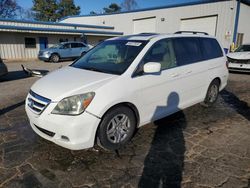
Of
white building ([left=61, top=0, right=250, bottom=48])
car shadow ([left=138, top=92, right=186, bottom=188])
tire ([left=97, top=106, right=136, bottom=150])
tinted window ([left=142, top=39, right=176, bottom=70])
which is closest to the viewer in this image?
car shadow ([left=138, top=92, right=186, bottom=188])

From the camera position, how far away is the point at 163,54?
13.4ft

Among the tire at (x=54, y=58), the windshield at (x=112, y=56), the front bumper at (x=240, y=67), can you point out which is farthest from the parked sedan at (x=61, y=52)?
the windshield at (x=112, y=56)

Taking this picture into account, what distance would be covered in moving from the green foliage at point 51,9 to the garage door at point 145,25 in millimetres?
30113

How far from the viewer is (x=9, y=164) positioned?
3.16m

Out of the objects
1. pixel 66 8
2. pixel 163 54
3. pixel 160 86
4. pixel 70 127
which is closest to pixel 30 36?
pixel 163 54

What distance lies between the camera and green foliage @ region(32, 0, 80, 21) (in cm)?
4609

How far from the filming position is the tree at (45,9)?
4591 centimetres

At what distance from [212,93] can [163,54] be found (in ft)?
7.40

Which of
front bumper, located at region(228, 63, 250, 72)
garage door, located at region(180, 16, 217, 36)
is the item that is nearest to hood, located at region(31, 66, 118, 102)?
front bumper, located at region(228, 63, 250, 72)

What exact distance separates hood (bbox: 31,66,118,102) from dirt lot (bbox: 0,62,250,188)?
3.25ft

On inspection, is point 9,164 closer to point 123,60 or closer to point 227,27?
point 123,60

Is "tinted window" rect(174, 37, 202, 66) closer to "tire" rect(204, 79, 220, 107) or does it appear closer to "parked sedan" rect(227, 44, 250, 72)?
"tire" rect(204, 79, 220, 107)

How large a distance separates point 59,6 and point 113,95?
170 feet

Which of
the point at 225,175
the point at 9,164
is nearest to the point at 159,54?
the point at 225,175
